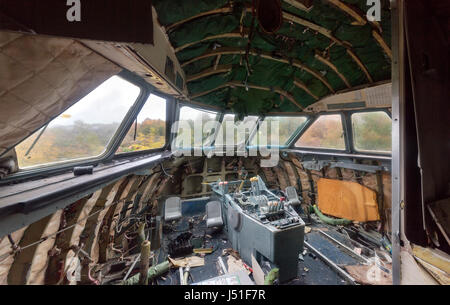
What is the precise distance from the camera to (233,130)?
5676 mm

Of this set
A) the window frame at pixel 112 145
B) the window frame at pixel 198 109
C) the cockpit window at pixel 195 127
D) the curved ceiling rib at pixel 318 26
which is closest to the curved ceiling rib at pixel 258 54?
the curved ceiling rib at pixel 318 26

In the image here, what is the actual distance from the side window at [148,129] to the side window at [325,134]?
4.90 meters

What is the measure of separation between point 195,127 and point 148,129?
175 cm

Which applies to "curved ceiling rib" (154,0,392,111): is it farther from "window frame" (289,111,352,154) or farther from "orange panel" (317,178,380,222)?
"orange panel" (317,178,380,222)

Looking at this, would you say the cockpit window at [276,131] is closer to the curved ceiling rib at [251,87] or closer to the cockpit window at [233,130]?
the cockpit window at [233,130]

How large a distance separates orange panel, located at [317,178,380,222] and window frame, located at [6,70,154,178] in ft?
19.0

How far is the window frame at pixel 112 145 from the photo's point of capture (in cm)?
165

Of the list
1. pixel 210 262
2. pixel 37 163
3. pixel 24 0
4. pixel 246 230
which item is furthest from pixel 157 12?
pixel 210 262

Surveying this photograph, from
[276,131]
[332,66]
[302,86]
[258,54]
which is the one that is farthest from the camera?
[276,131]

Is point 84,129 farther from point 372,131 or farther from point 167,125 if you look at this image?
point 372,131

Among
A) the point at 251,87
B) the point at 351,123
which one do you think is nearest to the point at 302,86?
the point at 251,87

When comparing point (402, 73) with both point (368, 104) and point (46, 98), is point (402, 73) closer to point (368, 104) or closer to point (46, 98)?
point (46, 98)
